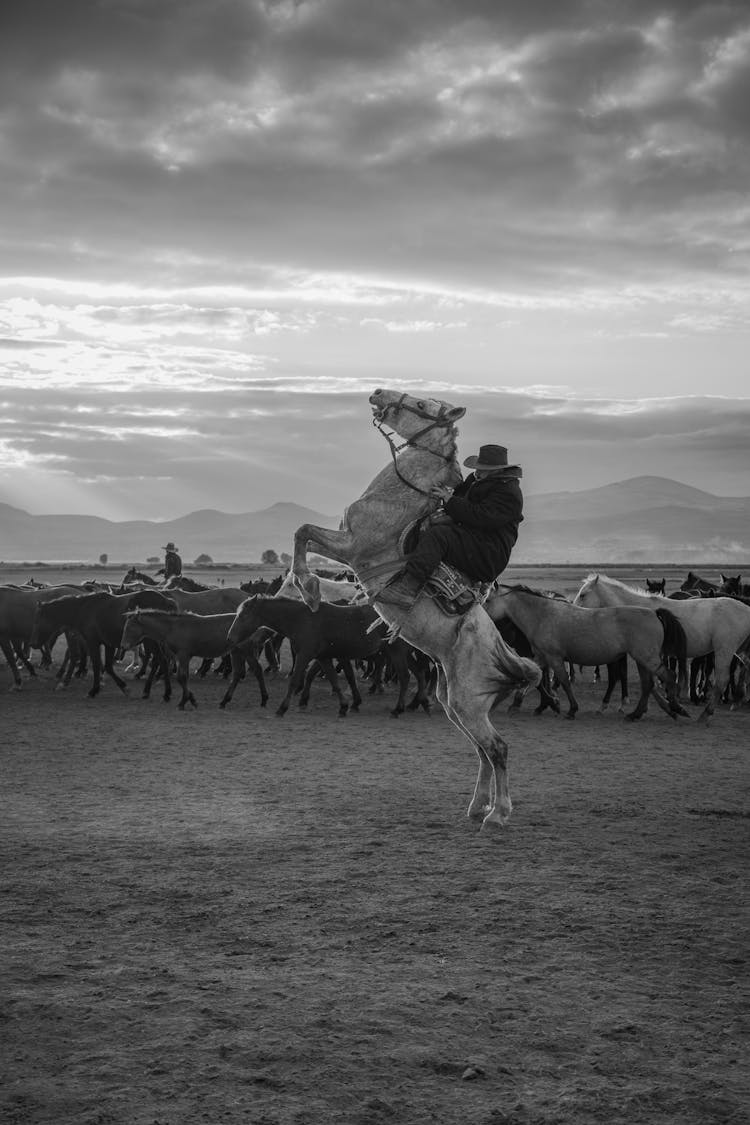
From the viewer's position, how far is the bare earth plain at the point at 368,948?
3914 mm

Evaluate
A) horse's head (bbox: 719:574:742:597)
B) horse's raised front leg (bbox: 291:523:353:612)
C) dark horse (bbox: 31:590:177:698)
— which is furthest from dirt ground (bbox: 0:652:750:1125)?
horse's head (bbox: 719:574:742:597)

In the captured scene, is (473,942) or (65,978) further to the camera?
(473,942)

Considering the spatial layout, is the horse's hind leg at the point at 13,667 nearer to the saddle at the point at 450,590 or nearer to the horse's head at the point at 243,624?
the horse's head at the point at 243,624

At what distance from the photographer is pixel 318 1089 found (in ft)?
12.8

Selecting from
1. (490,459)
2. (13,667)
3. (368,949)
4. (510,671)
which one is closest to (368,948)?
(368,949)

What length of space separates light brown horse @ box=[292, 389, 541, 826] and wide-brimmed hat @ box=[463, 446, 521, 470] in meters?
0.24

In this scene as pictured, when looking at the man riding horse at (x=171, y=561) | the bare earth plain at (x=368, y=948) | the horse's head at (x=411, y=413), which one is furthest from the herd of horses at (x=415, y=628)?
the man riding horse at (x=171, y=561)

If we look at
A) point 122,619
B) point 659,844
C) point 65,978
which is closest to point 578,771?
point 659,844

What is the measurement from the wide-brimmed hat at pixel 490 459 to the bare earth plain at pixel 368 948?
9.26 feet

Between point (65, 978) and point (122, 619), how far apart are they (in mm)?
13943

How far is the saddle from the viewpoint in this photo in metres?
7.98

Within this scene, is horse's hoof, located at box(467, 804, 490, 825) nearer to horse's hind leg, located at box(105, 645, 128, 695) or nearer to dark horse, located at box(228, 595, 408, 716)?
dark horse, located at box(228, 595, 408, 716)

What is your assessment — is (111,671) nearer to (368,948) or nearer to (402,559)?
(402,559)

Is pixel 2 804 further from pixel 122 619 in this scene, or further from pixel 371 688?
pixel 371 688
